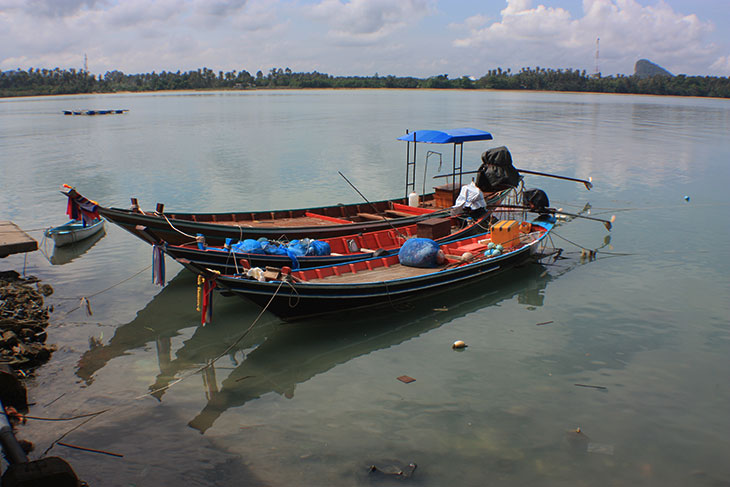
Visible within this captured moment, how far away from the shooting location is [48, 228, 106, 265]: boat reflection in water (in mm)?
14391

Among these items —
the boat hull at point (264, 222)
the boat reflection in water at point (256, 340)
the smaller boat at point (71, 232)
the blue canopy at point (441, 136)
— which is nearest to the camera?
the boat reflection in water at point (256, 340)

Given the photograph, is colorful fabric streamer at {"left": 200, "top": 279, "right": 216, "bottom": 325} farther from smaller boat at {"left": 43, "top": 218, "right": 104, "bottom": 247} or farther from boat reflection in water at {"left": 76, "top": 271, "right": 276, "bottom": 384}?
smaller boat at {"left": 43, "top": 218, "right": 104, "bottom": 247}

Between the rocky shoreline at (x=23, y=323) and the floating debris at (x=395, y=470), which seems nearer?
the floating debris at (x=395, y=470)

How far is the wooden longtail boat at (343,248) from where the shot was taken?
10.9 m

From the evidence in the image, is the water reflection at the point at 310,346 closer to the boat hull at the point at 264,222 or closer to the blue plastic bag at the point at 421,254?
the blue plastic bag at the point at 421,254

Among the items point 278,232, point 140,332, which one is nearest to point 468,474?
point 140,332

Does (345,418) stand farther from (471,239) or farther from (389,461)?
(471,239)

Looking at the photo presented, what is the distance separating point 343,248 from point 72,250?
7897mm

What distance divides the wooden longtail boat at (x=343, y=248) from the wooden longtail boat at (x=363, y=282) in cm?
39

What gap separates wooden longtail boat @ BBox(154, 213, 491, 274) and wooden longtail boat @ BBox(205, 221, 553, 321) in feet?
1.27

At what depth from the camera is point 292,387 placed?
837 cm

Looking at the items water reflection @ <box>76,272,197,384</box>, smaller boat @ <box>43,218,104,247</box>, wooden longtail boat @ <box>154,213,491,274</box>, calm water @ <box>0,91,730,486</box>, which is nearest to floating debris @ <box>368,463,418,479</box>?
calm water @ <box>0,91,730,486</box>

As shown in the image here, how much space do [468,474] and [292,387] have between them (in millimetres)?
3075

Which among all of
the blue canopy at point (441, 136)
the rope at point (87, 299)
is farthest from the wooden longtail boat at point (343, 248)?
the blue canopy at point (441, 136)
